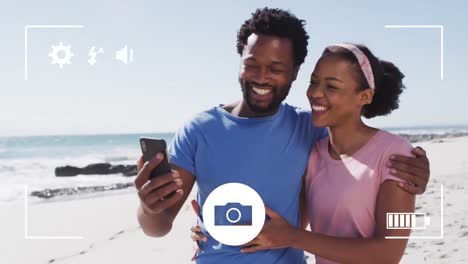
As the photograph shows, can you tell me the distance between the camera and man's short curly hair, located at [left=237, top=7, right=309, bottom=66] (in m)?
2.15

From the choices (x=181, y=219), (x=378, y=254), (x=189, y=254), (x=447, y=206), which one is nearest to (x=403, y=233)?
(x=378, y=254)

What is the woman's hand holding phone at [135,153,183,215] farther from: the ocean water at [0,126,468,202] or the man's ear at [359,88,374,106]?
the ocean water at [0,126,468,202]

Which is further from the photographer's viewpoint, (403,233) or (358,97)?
(358,97)

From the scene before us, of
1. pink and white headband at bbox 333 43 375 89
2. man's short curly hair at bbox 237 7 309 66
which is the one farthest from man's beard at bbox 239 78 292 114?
pink and white headband at bbox 333 43 375 89

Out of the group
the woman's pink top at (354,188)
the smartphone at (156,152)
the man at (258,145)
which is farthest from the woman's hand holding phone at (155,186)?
the woman's pink top at (354,188)

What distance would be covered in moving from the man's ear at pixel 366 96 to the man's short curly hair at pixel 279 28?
33 cm

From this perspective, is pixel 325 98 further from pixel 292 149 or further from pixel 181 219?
pixel 181 219

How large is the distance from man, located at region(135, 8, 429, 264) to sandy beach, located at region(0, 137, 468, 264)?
1.59 m

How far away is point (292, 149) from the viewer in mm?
2002

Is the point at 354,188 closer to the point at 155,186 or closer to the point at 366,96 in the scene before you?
the point at 366,96

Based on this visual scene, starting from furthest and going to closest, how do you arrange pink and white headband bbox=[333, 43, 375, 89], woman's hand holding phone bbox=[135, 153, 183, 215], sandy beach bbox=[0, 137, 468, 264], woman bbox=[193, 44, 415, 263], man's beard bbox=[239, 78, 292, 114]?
sandy beach bbox=[0, 137, 468, 264] < man's beard bbox=[239, 78, 292, 114] < pink and white headband bbox=[333, 43, 375, 89] < woman bbox=[193, 44, 415, 263] < woman's hand holding phone bbox=[135, 153, 183, 215]

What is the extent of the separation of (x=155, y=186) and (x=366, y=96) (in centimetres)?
81

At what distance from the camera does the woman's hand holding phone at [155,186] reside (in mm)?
1671

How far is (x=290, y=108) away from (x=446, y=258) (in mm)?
2533
